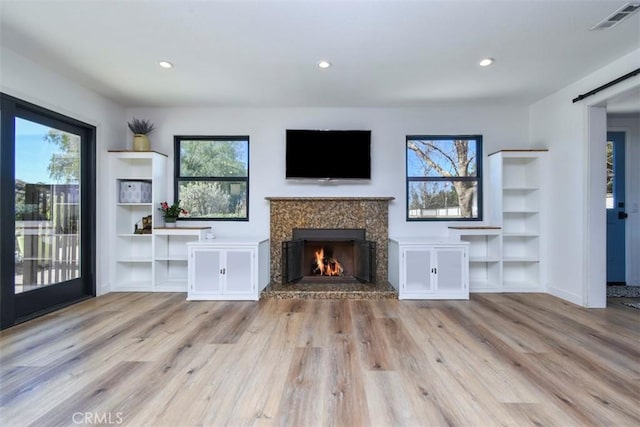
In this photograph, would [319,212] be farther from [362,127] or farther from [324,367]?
[324,367]

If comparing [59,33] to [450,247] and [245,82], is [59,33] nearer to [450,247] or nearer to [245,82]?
[245,82]

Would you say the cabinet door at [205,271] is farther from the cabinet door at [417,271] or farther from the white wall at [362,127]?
the cabinet door at [417,271]

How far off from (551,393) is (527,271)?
2.83 metres

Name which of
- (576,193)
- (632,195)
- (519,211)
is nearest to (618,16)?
(576,193)

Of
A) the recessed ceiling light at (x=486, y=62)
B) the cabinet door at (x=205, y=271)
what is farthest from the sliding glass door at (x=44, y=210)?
the recessed ceiling light at (x=486, y=62)

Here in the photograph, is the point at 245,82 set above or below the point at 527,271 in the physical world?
above

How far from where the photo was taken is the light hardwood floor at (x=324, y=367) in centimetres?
154

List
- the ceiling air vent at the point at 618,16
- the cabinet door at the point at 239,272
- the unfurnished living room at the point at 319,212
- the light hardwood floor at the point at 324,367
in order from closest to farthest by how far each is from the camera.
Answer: the light hardwood floor at the point at 324,367 → the unfurnished living room at the point at 319,212 → the ceiling air vent at the point at 618,16 → the cabinet door at the point at 239,272

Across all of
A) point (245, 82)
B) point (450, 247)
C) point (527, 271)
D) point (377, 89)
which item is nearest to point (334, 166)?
point (377, 89)

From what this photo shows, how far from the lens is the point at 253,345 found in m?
2.35

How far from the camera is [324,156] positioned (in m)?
4.04

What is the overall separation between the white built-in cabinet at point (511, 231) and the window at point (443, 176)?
0.86 ft

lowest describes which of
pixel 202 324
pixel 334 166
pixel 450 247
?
pixel 202 324

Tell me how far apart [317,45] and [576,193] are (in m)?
3.31
